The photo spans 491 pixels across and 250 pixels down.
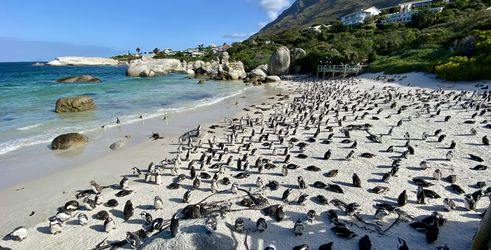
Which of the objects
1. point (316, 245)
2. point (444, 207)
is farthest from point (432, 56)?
point (316, 245)

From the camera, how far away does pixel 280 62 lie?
218ft

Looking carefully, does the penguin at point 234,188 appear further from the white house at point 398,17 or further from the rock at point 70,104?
the white house at point 398,17

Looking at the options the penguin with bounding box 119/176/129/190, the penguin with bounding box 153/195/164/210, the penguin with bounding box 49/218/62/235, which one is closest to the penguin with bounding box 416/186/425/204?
the penguin with bounding box 153/195/164/210

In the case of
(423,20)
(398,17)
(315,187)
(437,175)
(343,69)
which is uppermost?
(398,17)

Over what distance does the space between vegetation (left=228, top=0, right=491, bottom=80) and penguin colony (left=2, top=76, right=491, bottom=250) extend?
20666 mm

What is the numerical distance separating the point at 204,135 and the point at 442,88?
27.8 meters

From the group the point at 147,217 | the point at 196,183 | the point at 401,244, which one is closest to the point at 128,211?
the point at 147,217

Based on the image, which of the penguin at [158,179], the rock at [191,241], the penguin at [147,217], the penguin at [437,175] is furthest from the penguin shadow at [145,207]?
the penguin at [437,175]

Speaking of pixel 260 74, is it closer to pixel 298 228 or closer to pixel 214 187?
pixel 214 187

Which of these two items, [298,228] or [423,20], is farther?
[423,20]

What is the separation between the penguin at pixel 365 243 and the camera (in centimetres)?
830

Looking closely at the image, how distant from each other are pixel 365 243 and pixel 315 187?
12.7 feet

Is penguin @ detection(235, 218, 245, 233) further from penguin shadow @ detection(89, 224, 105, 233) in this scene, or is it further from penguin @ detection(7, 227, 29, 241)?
penguin @ detection(7, 227, 29, 241)

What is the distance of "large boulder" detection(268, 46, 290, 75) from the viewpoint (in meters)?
66.1
